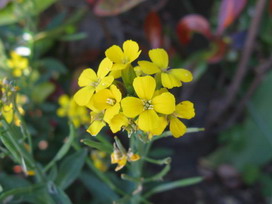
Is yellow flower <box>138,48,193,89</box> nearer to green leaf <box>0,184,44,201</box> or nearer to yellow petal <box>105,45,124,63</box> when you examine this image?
yellow petal <box>105,45,124,63</box>

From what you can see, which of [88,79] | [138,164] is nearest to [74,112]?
[138,164]

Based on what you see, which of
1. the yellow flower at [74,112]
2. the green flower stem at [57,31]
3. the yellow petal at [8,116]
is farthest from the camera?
the green flower stem at [57,31]

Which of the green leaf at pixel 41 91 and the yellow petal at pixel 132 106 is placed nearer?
the yellow petal at pixel 132 106

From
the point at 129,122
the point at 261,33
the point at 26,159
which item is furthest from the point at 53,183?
the point at 261,33

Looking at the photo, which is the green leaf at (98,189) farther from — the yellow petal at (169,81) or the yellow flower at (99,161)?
the yellow petal at (169,81)

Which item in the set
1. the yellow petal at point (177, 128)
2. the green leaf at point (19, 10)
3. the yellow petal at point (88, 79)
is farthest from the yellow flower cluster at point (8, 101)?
the green leaf at point (19, 10)

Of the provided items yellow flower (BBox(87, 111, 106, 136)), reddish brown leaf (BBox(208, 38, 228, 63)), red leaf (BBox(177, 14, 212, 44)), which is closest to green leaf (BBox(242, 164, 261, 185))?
reddish brown leaf (BBox(208, 38, 228, 63))
